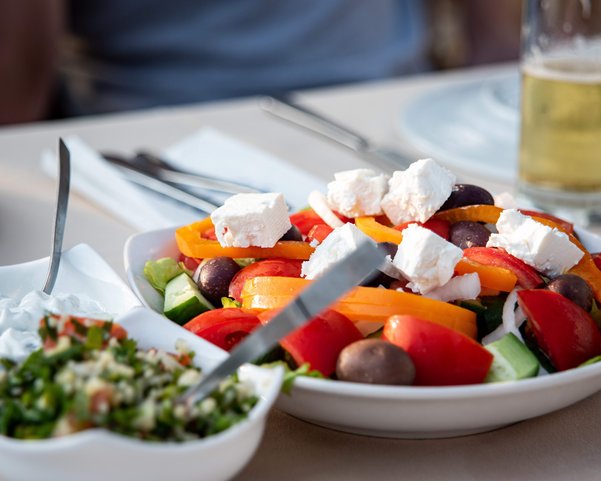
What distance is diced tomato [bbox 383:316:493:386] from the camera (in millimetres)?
870

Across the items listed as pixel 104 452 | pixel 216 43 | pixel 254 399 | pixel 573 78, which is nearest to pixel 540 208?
pixel 573 78

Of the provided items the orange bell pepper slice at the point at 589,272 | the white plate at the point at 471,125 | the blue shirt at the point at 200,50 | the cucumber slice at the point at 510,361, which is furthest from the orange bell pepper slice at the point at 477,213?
the blue shirt at the point at 200,50

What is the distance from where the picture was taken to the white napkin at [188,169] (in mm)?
1568

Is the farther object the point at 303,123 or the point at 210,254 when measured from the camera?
the point at 303,123

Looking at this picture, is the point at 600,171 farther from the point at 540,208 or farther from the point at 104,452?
the point at 104,452

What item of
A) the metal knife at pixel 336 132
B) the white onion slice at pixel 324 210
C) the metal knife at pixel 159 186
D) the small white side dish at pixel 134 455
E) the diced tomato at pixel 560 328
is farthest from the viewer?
the metal knife at pixel 336 132

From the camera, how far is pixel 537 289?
3.20ft

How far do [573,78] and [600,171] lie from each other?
0.16 metres

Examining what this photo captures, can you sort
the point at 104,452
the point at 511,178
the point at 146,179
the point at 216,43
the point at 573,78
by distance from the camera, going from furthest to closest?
the point at 216,43, the point at 511,178, the point at 146,179, the point at 573,78, the point at 104,452

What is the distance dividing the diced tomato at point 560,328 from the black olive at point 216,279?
0.32 metres

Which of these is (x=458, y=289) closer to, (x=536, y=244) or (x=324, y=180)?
(x=536, y=244)

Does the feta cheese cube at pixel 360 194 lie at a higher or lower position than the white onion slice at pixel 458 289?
higher

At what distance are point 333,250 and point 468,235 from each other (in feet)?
0.62

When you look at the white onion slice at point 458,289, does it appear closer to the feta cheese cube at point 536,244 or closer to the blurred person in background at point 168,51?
the feta cheese cube at point 536,244
